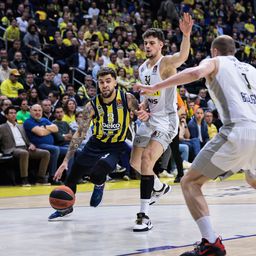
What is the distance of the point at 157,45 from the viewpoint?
7016 mm

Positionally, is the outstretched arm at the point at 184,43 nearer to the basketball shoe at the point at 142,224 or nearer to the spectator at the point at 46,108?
the basketball shoe at the point at 142,224

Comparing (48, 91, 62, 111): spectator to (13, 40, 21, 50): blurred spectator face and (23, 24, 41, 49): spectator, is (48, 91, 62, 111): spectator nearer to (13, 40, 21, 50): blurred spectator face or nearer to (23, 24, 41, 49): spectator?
(13, 40, 21, 50): blurred spectator face

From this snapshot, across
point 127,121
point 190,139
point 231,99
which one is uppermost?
point 231,99

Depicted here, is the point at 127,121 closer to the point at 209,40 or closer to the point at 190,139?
the point at 190,139

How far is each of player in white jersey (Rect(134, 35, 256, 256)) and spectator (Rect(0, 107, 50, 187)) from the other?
22.6ft

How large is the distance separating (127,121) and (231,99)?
7.85 feet

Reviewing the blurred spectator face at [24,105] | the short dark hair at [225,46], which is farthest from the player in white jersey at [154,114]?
the blurred spectator face at [24,105]

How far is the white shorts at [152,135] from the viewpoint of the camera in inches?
276

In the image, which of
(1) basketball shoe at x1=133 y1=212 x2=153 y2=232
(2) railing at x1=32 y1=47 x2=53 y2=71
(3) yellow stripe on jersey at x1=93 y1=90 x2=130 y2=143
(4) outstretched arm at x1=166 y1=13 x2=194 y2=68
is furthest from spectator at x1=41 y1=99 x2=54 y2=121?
(1) basketball shoe at x1=133 y1=212 x2=153 y2=232

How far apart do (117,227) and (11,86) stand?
25.8 feet

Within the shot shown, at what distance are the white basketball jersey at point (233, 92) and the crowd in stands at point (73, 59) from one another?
600cm

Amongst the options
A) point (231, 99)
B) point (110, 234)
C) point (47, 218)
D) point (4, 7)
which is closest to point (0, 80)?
point (4, 7)

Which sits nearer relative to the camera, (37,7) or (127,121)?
(127,121)

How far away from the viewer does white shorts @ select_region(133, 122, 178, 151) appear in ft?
23.0
